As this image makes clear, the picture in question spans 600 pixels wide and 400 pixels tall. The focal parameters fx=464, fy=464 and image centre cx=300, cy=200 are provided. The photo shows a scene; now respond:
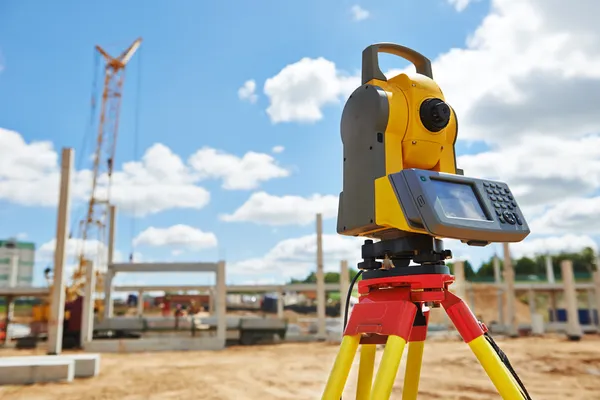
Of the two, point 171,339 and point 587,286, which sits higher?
point 587,286

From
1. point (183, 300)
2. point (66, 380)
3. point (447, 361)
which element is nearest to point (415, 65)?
point (66, 380)

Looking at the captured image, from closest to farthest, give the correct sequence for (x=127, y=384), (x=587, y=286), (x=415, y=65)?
(x=415, y=65)
(x=127, y=384)
(x=587, y=286)

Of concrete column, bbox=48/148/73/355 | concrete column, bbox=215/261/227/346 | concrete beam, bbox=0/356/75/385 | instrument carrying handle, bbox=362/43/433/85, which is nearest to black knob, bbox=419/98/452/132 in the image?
instrument carrying handle, bbox=362/43/433/85

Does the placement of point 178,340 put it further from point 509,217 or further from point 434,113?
point 509,217

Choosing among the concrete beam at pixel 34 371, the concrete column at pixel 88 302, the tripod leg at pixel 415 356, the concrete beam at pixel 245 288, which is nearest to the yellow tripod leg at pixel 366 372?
the tripod leg at pixel 415 356

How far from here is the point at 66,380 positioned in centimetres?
910

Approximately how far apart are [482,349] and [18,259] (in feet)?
243

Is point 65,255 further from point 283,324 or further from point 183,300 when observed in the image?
point 183,300

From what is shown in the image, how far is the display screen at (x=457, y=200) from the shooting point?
69.8 inches

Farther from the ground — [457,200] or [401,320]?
[457,200]

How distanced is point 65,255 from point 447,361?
1175 centimetres

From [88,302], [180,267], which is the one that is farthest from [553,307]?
[88,302]

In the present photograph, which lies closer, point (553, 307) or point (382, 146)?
point (382, 146)

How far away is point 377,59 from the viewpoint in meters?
2.27
